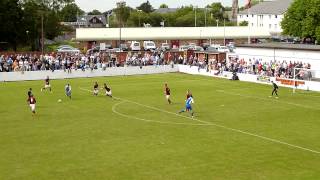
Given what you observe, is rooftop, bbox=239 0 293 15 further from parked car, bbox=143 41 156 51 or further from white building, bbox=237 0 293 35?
parked car, bbox=143 41 156 51

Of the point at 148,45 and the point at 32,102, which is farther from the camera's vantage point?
the point at 148,45

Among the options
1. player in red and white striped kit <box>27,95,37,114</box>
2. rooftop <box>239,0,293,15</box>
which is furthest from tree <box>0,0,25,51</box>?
rooftop <box>239,0,293,15</box>

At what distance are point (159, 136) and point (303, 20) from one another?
6445 cm

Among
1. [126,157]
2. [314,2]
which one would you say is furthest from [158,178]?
[314,2]

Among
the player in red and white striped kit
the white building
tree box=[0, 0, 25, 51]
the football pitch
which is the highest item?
the white building

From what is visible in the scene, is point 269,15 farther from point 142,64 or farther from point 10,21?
point 142,64

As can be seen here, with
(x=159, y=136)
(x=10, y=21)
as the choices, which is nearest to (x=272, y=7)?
(x=10, y=21)

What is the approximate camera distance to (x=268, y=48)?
5962cm

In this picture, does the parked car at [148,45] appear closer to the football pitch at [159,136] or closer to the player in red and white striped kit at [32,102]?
the football pitch at [159,136]

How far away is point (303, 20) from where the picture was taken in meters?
86.3

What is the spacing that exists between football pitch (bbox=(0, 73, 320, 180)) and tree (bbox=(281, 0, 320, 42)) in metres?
40.0

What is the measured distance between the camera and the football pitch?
2156cm

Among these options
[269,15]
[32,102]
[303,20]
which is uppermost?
[269,15]

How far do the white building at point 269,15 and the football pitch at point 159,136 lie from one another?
311 feet
